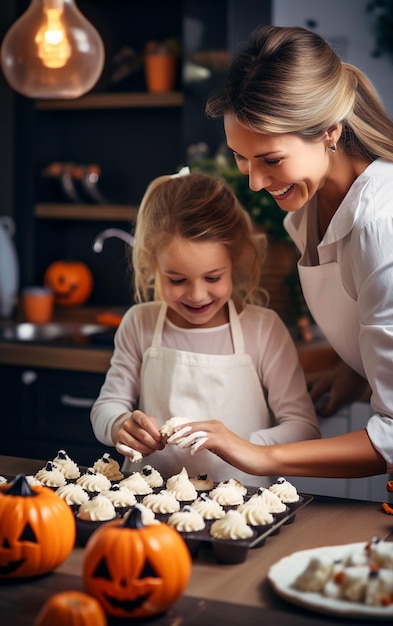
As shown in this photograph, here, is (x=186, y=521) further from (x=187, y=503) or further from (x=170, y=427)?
(x=170, y=427)

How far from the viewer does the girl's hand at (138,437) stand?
5.36 feet

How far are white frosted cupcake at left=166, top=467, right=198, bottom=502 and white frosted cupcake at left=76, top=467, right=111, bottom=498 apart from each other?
104mm

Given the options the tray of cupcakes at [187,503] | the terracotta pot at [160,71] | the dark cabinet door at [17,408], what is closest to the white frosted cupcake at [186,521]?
the tray of cupcakes at [187,503]

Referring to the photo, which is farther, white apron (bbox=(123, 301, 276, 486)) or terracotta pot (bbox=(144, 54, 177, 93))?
terracotta pot (bbox=(144, 54, 177, 93))

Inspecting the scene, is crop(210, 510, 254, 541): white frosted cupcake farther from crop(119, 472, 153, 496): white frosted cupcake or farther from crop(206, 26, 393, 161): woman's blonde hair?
crop(206, 26, 393, 161): woman's blonde hair

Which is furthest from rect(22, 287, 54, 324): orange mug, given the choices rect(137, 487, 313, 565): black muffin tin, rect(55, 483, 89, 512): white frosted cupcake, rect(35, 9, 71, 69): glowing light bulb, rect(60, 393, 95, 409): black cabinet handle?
rect(137, 487, 313, 565): black muffin tin

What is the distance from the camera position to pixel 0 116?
3852 mm

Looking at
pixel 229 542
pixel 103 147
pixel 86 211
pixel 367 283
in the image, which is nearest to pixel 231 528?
pixel 229 542

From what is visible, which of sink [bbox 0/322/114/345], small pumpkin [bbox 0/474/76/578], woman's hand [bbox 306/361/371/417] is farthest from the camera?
sink [bbox 0/322/114/345]

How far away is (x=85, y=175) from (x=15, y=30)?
1.77 m

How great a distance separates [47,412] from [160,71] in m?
1.40

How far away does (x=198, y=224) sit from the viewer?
1.91 metres

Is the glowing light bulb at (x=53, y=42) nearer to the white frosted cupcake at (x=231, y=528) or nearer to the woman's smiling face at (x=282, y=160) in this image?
the woman's smiling face at (x=282, y=160)

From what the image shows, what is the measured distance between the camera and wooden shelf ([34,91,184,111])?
11.5ft
